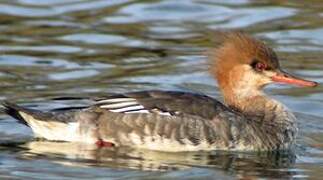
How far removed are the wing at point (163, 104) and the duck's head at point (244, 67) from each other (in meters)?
0.55

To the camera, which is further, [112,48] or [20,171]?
[112,48]

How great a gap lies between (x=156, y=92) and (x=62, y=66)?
11.3ft

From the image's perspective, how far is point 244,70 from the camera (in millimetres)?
11508

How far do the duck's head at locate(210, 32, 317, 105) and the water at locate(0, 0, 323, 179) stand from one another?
289mm

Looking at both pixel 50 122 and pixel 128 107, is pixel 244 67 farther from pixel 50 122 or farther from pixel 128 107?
pixel 50 122

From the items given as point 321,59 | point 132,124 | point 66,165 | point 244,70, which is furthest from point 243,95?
point 321,59

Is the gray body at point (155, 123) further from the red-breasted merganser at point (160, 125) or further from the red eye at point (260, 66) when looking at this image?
the red eye at point (260, 66)

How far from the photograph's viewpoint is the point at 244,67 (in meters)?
11.5

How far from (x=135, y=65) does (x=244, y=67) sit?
10.3 ft

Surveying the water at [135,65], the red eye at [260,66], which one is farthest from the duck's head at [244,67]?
the water at [135,65]

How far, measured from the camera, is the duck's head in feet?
37.5

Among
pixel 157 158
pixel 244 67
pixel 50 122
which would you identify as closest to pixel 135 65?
pixel 244 67

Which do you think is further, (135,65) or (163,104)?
(135,65)

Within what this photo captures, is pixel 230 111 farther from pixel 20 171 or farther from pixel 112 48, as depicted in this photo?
pixel 112 48
